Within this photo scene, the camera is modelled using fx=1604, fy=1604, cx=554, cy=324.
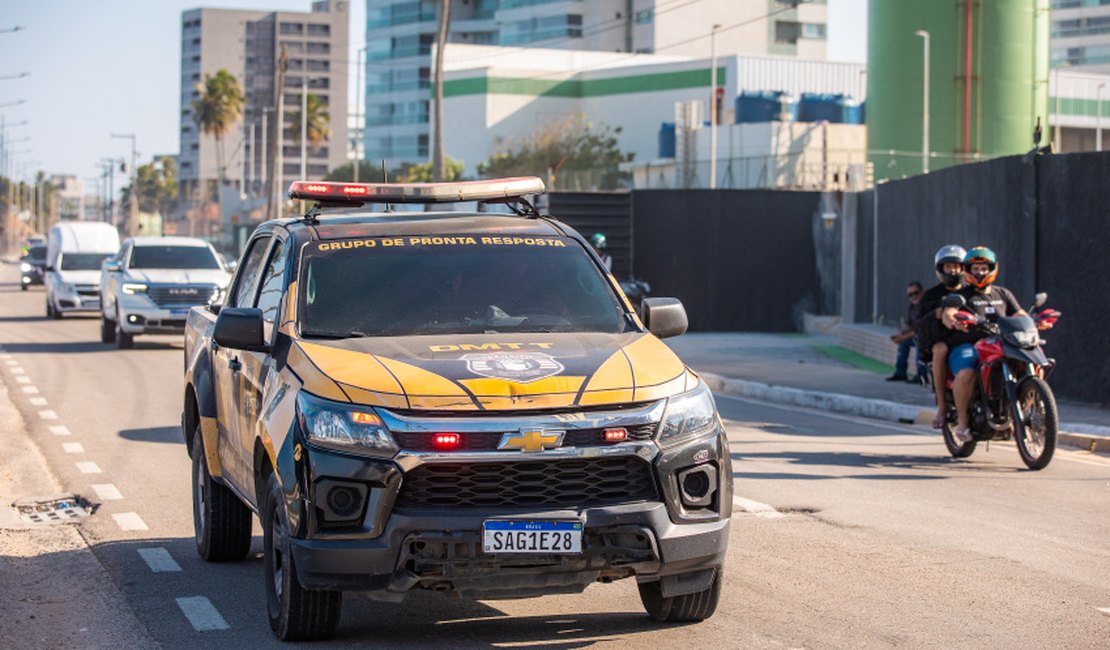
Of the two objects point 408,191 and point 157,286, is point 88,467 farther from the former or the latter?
point 157,286

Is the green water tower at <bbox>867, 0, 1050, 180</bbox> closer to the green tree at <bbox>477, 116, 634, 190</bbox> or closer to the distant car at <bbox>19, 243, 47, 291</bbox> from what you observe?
the distant car at <bbox>19, 243, 47, 291</bbox>

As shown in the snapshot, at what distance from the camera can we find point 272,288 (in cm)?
791

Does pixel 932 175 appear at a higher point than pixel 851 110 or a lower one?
lower

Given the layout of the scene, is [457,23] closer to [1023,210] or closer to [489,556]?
[1023,210]

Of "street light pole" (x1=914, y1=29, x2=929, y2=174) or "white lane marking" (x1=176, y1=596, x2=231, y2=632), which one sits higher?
"street light pole" (x1=914, y1=29, x2=929, y2=174)

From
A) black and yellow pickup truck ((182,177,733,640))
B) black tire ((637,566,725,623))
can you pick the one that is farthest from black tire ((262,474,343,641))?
black tire ((637,566,725,623))

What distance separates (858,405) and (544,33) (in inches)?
4435

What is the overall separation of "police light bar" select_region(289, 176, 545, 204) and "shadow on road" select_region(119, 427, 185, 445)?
22.2 feet

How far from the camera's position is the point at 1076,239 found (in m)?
17.5

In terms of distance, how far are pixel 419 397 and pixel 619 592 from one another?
216cm

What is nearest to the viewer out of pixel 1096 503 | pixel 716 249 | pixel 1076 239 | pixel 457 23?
pixel 1096 503

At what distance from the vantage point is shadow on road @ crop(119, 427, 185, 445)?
14609 mm

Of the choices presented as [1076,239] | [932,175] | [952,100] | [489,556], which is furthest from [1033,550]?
[952,100]

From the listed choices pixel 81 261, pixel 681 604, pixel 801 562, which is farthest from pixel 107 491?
pixel 81 261
